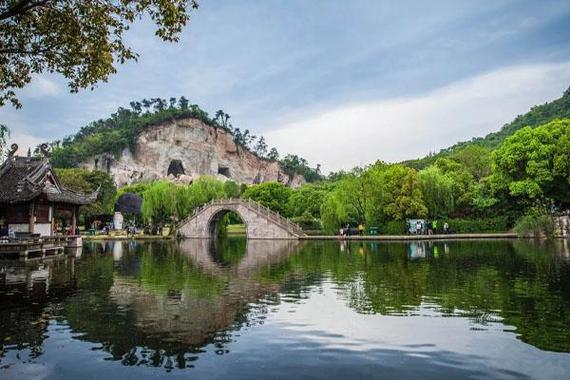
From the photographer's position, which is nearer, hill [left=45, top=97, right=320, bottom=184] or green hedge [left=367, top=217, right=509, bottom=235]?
green hedge [left=367, top=217, right=509, bottom=235]

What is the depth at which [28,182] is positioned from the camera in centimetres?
2816

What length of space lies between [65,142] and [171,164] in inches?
1157

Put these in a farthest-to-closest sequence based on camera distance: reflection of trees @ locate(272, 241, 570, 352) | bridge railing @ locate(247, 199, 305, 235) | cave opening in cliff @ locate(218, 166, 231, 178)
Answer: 1. cave opening in cliff @ locate(218, 166, 231, 178)
2. bridge railing @ locate(247, 199, 305, 235)
3. reflection of trees @ locate(272, 241, 570, 352)

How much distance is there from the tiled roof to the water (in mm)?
13367

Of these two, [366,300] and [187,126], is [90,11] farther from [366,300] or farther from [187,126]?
[187,126]

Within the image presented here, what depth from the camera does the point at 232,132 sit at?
12188 centimetres

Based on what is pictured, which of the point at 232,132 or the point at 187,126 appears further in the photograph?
the point at 232,132

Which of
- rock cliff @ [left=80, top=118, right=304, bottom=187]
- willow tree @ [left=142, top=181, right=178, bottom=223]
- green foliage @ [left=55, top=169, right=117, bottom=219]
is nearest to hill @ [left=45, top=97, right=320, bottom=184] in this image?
rock cliff @ [left=80, top=118, right=304, bottom=187]

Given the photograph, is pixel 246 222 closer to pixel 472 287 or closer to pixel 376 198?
pixel 376 198

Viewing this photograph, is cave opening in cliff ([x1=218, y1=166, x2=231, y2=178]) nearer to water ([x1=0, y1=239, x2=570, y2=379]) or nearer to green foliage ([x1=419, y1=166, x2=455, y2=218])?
green foliage ([x1=419, y1=166, x2=455, y2=218])

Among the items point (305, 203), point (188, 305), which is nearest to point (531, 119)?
point (305, 203)

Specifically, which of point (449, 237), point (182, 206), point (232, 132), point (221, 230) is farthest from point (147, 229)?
point (232, 132)

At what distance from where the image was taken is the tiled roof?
2791 cm

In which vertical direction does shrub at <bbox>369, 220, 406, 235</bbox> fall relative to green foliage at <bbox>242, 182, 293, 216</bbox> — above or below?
below
